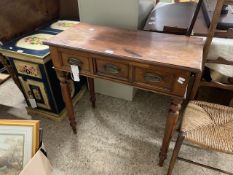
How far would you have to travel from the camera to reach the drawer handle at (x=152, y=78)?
94 centimetres

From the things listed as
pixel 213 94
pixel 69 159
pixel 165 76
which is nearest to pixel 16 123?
pixel 69 159

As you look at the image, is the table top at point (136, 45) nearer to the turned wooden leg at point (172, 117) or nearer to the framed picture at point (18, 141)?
the turned wooden leg at point (172, 117)

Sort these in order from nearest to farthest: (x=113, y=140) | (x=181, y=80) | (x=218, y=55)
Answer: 1. (x=181, y=80)
2. (x=218, y=55)
3. (x=113, y=140)

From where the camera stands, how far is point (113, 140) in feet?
4.75

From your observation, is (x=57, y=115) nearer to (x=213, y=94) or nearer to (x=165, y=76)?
(x=165, y=76)

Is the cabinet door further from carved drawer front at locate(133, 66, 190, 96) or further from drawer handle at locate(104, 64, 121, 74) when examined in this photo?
carved drawer front at locate(133, 66, 190, 96)

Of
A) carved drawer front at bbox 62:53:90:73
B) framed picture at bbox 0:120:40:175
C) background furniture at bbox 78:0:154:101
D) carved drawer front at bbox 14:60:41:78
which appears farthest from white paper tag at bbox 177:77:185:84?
carved drawer front at bbox 14:60:41:78

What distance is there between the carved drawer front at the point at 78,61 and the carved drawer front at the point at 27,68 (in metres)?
0.32

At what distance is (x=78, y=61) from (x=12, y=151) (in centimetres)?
56

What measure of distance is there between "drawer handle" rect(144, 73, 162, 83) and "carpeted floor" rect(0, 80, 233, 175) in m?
0.62

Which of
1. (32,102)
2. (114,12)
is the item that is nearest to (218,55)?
(114,12)

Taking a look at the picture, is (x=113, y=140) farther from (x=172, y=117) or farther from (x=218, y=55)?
(x=218, y=55)

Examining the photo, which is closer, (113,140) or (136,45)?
(136,45)

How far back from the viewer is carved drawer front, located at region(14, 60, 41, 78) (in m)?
1.31
